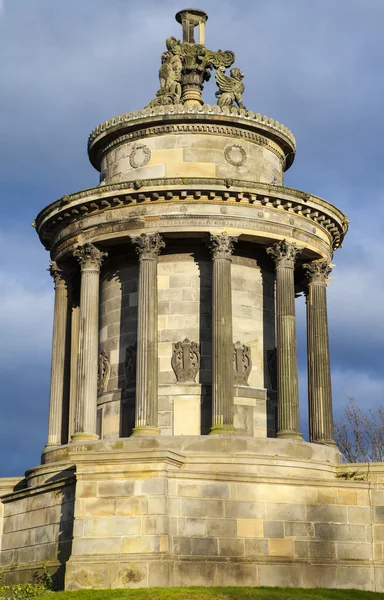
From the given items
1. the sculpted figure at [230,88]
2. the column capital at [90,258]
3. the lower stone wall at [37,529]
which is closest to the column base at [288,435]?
the lower stone wall at [37,529]

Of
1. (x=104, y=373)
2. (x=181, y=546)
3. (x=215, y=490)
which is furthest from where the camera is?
(x=104, y=373)

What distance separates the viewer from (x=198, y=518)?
1281 inches

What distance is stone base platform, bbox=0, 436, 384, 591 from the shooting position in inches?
1201

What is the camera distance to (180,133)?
1609 inches

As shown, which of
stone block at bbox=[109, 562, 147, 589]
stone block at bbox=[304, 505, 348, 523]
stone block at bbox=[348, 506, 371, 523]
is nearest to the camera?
stone block at bbox=[109, 562, 147, 589]

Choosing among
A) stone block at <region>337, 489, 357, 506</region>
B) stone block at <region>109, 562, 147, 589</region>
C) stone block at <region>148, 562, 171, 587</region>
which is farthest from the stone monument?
stone block at <region>109, 562, 147, 589</region>

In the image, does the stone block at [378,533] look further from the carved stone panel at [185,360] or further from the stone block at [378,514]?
the carved stone panel at [185,360]

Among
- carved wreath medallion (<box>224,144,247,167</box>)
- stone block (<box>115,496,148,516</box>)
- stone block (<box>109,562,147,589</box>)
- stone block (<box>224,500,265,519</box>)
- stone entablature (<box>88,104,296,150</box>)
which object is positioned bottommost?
stone block (<box>109,562,147,589</box>)

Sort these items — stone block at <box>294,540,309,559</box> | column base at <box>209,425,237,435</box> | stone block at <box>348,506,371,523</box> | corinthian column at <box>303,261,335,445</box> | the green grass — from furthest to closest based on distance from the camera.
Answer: corinthian column at <box>303,261,335,445</box>, column base at <box>209,425,237,435</box>, stone block at <box>348,506,371,523</box>, stone block at <box>294,540,309,559</box>, the green grass

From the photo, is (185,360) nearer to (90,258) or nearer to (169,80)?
(90,258)

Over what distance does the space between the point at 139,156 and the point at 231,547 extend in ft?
50.6

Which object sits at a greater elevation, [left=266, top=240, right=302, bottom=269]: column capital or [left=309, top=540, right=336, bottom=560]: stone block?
[left=266, top=240, right=302, bottom=269]: column capital

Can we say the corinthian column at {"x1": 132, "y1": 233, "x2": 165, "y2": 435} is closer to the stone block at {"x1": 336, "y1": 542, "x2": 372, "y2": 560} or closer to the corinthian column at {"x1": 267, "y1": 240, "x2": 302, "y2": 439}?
the corinthian column at {"x1": 267, "y1": 240, "x2": 302, "y2": 439}

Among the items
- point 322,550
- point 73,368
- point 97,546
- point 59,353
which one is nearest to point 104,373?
point 73,368
